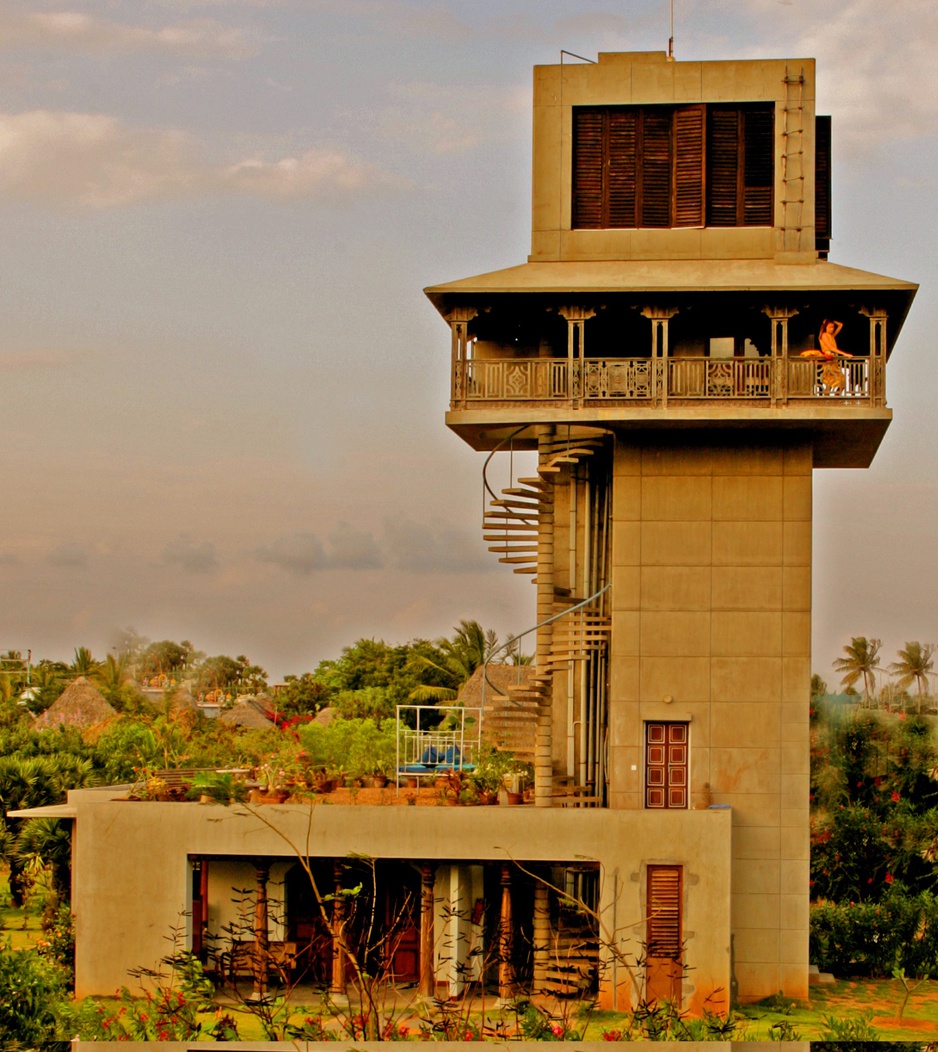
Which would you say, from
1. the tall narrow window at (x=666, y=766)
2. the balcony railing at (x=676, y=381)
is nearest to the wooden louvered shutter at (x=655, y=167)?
the balcony railing at (x=676, y=381)

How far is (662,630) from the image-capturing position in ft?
72.8

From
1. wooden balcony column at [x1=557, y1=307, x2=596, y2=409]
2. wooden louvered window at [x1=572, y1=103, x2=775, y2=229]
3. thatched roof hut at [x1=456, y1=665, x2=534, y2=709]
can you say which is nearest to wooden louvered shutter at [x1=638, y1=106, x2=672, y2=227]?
wooden louvered window at [x1=572, y1=103, x2=775, y2=229]

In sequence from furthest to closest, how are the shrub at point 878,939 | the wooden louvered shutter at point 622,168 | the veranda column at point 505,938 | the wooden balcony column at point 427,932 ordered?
the shrub at point 878,939 → the wooden louvered shutter at point 622,168 → the wooden balcony column at point 427,932 → the veranda column at point 505,938

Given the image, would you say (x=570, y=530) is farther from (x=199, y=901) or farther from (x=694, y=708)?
(x=199, y=901)

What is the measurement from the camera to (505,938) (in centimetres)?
1898

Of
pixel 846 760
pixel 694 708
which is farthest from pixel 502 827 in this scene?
pixel 846 760

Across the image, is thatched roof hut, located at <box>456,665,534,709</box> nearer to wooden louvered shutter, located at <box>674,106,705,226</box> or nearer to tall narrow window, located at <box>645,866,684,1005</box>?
wooden louvered shutter, located at <box>674,106,705,226</box>

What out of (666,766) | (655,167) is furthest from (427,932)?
(655,167)

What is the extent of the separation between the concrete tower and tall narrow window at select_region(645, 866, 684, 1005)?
0.04 m

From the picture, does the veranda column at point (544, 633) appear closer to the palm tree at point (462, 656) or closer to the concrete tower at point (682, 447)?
the concrete tower at point (682, 447)

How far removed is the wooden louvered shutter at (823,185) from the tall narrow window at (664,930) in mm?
10096

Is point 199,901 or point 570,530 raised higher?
point 570,530

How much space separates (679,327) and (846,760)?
14.4 metres

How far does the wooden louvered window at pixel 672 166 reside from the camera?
75.7 ft
